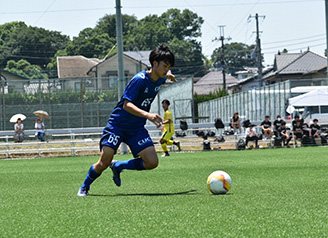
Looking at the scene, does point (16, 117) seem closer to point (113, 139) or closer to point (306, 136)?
point (306, 136)

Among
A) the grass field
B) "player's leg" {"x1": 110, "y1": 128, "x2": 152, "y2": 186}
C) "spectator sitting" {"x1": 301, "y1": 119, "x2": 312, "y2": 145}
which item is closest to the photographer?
the grass field

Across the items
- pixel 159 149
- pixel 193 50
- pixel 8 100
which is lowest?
pixel 159 149

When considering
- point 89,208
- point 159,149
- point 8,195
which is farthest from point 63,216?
point 159,149

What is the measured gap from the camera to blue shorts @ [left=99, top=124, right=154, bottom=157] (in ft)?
25.1

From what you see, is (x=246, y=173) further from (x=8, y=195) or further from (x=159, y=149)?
(x=159, y=149)

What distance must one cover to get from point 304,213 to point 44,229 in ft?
7.79

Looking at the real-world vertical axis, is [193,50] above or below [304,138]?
above

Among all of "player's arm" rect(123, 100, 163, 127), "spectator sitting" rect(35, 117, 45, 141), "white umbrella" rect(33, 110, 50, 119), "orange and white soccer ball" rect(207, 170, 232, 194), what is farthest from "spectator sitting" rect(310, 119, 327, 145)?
"player's arm" rect(123, 100, 163, 127)

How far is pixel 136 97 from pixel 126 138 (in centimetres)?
64

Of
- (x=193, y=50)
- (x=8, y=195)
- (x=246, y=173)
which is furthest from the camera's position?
(x=193, y=50)

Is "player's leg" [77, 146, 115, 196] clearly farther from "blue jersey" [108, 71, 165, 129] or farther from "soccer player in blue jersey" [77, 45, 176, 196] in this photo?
"blue jersey" [108, 71, 165, 129]

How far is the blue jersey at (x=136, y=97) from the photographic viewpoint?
24.4 ft

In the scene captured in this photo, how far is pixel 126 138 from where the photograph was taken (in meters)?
7.79

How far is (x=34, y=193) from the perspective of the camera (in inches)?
328
